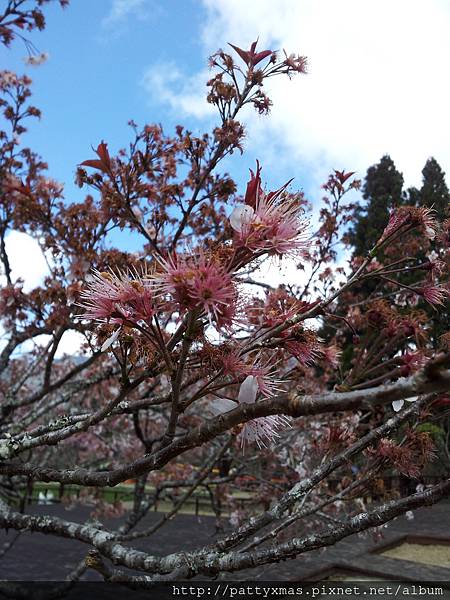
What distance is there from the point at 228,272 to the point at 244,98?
2156 mm

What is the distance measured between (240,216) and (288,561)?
675cm

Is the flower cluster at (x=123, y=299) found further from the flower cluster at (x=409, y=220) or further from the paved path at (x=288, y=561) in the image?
the paved path at (x=288, y=561)

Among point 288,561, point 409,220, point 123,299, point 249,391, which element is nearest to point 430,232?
point 409,220

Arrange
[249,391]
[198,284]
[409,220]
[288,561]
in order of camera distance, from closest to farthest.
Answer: [198,284] → [249,391] → [409,220] → [288,561]

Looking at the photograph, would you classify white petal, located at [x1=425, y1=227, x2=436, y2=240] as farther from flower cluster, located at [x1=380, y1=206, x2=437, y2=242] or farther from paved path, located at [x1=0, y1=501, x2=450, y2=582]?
paved path, located at [x1=0, y1=501, x2=450, y2=582]

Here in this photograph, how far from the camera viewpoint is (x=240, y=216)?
3.92ft

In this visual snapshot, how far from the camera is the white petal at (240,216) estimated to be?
3.90 feet

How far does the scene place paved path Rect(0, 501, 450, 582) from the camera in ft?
19.3

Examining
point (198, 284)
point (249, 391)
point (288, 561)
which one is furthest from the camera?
point (288, 561)

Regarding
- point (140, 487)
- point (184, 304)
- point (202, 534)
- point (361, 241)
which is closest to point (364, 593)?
point (140, 487)

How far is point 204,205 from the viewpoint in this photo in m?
3.98

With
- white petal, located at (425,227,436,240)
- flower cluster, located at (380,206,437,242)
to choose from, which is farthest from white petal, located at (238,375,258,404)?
white petal, located at (425,227,436,240)

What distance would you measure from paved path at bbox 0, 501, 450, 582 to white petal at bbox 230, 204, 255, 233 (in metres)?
3.55

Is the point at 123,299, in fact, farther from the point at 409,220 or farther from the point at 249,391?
the point at 409,220
